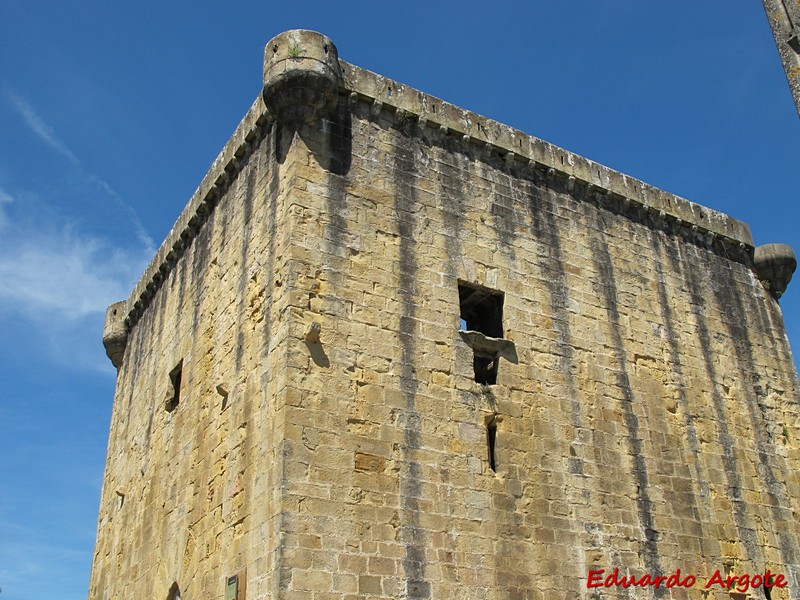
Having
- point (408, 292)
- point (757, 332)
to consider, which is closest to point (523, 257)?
point (408, 292)

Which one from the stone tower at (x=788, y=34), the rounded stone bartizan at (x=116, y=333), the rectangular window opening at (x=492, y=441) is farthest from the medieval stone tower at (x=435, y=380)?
the stone tower at (x=788, y=34)

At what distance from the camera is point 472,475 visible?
27.6 ft

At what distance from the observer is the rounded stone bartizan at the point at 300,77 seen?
A: 30.0 ft

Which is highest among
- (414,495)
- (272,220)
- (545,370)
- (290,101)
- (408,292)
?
(290,101)

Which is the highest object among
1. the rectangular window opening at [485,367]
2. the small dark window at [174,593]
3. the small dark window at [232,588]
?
the rectangular window opening at [485,367]

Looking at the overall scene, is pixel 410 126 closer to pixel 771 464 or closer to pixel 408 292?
pixel 408 292

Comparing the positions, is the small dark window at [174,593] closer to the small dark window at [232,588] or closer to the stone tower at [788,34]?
the small dark window at [232,588]

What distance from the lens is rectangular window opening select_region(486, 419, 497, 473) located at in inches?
342

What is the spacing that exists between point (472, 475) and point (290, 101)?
4.39 m

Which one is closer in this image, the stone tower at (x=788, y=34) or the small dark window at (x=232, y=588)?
the stone tower at (x=788, y=34)

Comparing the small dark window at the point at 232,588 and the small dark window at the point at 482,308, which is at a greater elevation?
the small dark window at the point at 482,308

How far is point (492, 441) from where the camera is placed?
8828 millimetres

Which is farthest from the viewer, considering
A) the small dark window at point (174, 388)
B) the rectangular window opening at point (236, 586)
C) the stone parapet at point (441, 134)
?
the small dark window at point (174, 388)

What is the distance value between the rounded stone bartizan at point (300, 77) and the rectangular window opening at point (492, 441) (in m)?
3.78
